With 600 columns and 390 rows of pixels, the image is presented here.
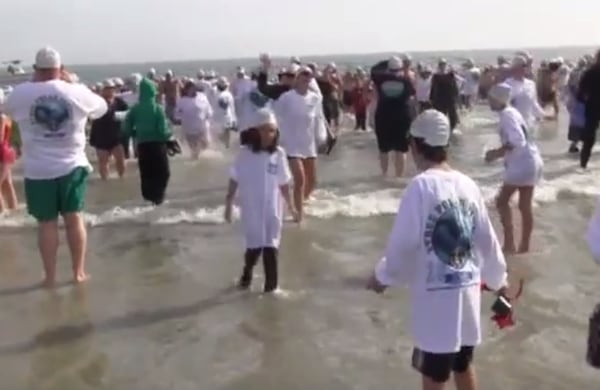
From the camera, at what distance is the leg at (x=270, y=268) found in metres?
7.95

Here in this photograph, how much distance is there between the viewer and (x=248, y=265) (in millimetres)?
8125

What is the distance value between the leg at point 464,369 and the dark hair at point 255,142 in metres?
3.28

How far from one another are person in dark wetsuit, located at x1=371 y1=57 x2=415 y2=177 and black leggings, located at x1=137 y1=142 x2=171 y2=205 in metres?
3.61

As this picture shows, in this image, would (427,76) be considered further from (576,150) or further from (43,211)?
(43,211)

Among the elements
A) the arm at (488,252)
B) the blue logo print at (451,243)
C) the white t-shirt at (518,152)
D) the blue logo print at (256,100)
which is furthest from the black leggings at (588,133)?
the blue logo print at (451,243)

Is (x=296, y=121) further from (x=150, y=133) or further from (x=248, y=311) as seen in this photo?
(x=248, y=311)

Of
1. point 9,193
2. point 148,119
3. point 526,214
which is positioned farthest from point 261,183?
point 9,193

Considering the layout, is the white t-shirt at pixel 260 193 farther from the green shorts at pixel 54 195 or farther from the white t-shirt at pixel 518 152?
the white t-shirt at pixel 518 152

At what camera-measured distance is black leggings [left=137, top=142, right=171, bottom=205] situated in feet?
38.8

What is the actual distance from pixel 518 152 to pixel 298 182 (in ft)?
10.6

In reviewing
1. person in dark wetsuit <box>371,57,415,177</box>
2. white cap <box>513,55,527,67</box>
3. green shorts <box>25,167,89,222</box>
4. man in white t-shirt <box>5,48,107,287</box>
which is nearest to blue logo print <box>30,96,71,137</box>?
man in white t-shirt <box>5,48,107,287</box>

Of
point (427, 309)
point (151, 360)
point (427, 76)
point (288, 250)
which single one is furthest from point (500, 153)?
Answer: point (427, 76)

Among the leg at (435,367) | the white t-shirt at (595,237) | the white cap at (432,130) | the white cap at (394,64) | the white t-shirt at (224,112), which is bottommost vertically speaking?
the white t-shirt at (224,112)

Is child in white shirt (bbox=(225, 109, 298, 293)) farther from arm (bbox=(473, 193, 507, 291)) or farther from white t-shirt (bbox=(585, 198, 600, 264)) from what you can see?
white t-shirt (bbox=(585, 198, 600, 264))
